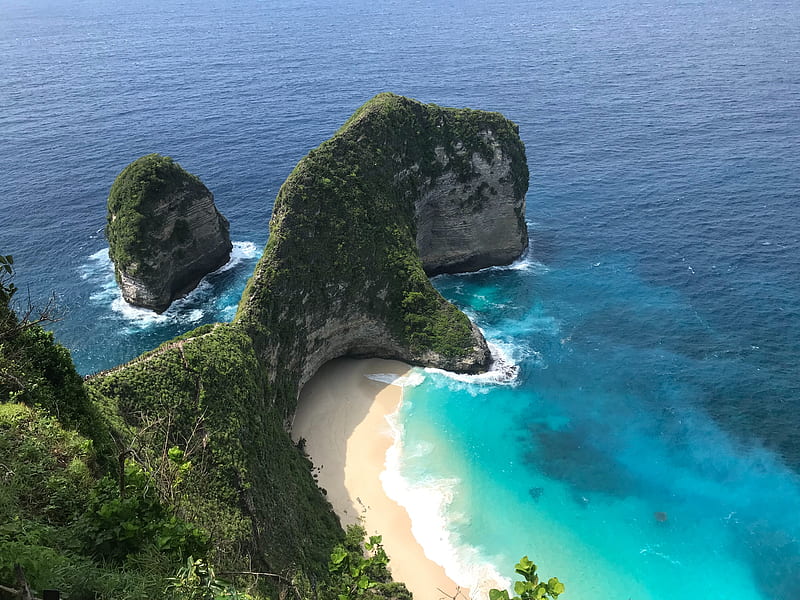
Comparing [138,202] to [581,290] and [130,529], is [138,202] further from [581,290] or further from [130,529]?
[130,529]

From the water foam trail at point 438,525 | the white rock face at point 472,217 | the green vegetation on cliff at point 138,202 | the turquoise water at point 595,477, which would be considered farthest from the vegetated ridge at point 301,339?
the green vegetation on cliff at point 138,202

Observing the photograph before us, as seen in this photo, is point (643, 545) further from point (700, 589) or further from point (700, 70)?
point (700, 70)

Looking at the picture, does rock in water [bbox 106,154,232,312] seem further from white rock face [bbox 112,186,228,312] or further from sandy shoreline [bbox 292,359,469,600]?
sandy shoreline [bbox 292,359,469,600]

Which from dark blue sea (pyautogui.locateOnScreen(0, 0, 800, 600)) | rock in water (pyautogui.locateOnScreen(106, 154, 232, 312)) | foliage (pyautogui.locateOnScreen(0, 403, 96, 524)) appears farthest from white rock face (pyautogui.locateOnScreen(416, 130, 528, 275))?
foliage (pyautogui.locateOnScreen(0, 403, 96, 524))

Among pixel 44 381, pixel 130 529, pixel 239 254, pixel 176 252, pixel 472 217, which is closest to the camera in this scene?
pixel 130 529

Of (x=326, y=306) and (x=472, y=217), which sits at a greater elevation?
(x=472, y=217)

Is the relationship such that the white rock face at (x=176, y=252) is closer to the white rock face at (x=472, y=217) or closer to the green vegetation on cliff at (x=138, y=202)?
the green vegetation on cliff at (x=138, y=202)

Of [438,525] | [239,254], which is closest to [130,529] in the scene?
[438,525]
